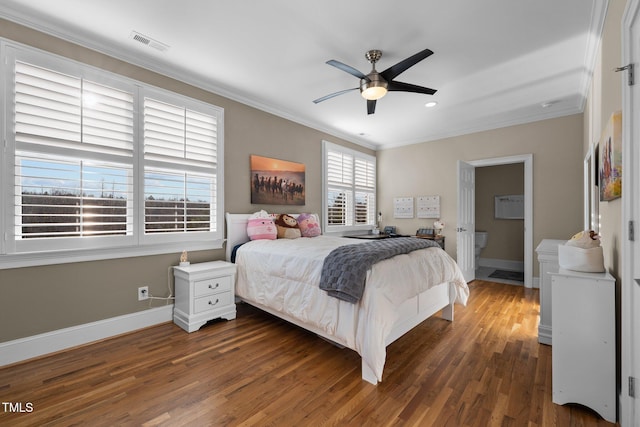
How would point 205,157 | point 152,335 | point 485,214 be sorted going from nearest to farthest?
point 152,335
point 205,157
point 485,214

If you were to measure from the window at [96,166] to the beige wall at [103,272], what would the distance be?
0.34ft

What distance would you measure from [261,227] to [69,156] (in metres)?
1.95

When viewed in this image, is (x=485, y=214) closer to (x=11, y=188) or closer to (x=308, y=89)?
(x=308, y=89)

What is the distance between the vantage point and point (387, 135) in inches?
215

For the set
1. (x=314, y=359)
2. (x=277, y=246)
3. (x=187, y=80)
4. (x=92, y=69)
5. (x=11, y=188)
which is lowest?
(x=314, y=359)

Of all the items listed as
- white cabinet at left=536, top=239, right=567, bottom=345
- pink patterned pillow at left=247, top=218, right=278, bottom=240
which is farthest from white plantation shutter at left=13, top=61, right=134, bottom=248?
white cabinet at left=536, top=239, right=567, bottom=345

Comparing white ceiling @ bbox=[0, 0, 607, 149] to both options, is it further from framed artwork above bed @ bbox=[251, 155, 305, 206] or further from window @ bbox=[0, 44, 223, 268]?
framed artwork above bed @ bbox=[251, 155, 305, 206]

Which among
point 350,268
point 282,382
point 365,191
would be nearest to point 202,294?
point 282,382

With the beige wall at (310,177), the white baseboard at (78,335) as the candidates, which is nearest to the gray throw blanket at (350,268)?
the beige wall at (310,177)

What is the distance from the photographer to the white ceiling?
2.15 meters

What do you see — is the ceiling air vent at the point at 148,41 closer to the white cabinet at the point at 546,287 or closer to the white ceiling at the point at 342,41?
the white ceiling at the point at 342,41

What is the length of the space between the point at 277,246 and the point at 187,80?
6.98 ft

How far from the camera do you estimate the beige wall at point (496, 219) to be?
5996 millimetres

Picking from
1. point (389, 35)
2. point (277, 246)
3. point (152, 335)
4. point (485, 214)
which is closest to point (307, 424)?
point (277, 246)
